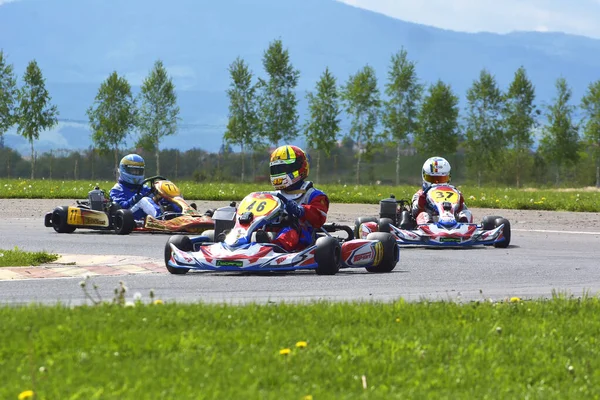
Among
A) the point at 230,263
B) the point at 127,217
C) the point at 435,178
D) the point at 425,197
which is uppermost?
the point at 435,178

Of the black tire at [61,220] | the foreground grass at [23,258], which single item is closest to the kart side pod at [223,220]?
the foreground grass at [23,258]

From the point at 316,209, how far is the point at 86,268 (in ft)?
8.29

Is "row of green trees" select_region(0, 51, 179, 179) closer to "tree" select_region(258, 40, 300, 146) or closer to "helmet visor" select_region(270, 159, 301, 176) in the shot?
"tree" select_region(258, 40, 300, 146)

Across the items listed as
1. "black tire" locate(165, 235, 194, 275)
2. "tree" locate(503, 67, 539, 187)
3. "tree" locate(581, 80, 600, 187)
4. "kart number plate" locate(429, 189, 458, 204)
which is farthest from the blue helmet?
"tree" locate(503, 67, 539, 187)

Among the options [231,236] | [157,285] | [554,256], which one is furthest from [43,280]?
[554,256]

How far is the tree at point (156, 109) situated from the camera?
219ft

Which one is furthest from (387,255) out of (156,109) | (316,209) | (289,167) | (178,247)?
(156,109)

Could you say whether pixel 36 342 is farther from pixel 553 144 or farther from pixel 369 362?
pixel 553 144

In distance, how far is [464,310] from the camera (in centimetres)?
751

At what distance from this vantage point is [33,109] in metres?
64.1

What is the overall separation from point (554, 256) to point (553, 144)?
59.4m

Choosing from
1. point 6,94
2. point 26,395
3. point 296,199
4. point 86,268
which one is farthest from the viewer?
point 6,94

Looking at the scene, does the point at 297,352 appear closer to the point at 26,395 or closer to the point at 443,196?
the point at 26,395

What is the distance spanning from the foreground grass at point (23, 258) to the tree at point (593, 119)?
197 ft
